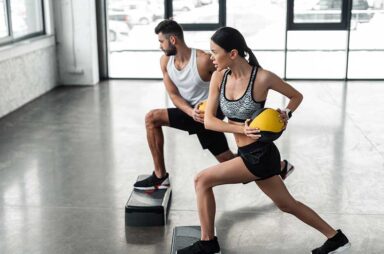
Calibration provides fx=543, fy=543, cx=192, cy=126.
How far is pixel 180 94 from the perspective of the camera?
3.69 metres

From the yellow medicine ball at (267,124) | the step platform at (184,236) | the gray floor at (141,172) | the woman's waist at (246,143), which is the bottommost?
the gray floor at (141,172)

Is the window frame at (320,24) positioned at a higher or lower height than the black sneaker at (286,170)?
higher

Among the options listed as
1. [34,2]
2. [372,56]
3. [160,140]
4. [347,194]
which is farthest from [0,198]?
[372,56]

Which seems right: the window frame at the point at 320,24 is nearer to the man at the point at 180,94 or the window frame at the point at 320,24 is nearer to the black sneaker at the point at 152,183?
the man at the point at 180,94

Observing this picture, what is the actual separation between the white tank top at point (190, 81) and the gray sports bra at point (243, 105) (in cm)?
76

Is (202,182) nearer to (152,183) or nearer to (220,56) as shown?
(220,56)

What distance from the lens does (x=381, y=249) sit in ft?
10.3

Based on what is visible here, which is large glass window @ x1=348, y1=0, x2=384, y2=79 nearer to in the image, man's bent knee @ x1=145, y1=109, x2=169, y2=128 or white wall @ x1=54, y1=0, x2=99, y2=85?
white wall @ x1=54, y1=0, x2=99, y2=85

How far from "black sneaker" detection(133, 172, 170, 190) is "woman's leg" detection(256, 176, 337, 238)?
1.09 metres

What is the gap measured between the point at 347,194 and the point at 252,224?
91 centimetres

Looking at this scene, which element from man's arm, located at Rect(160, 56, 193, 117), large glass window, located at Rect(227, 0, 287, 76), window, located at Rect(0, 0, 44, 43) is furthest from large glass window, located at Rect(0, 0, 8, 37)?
man's arm, located at Rect(160, 56, 193, 117)

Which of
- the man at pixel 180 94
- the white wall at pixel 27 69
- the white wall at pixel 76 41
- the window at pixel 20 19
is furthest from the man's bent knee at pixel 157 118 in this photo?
the white wall at pixel 76 41

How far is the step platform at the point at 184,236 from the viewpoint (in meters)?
3.00

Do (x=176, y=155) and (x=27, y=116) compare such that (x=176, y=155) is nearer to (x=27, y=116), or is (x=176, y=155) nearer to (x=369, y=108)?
(x=27, y=116)
